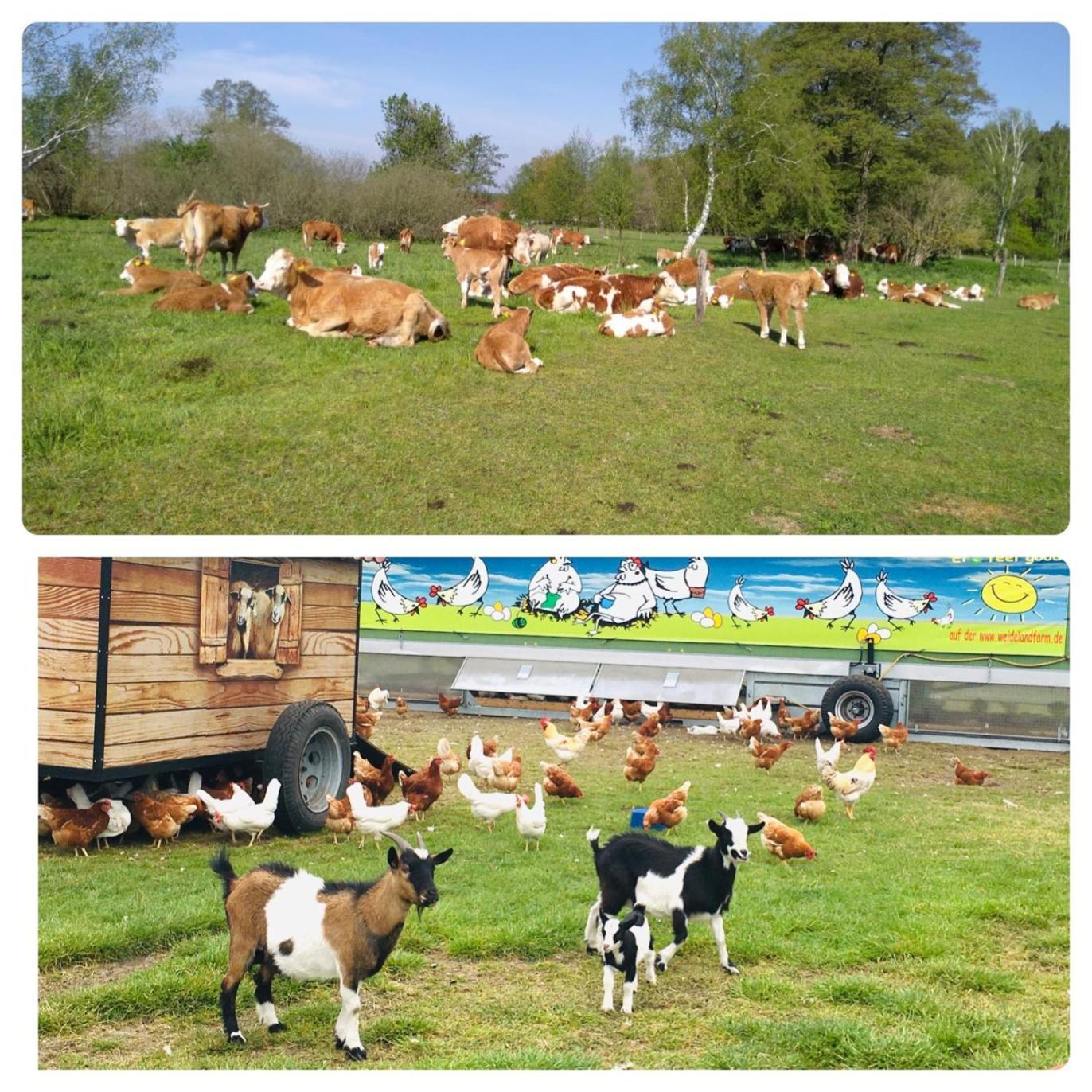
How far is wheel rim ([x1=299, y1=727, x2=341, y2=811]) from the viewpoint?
193 inches

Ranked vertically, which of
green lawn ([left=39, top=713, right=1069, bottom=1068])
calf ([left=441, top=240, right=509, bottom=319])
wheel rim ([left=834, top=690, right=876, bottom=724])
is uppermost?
calf ([left=441, top=240, right=509, bottom=319])

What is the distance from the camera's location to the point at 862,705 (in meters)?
4.94

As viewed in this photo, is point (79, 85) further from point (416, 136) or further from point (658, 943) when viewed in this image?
point (658, 943)

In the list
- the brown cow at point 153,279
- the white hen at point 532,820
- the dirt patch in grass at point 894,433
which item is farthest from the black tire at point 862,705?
the brown cow at point 153,279

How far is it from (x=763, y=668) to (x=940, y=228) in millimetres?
7733

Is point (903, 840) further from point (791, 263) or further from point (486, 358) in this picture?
point (791, 263)

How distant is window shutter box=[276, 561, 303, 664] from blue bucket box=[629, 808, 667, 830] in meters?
1.67

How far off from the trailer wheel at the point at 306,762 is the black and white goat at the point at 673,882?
4.50ft

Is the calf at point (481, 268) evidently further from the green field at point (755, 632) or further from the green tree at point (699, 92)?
the green field at point (755, 632)

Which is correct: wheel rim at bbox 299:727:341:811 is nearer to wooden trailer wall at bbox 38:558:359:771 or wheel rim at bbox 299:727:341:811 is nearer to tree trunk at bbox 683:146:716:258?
wooden trailer wall at bbox 38:558:359:771

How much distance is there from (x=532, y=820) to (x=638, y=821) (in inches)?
19.0

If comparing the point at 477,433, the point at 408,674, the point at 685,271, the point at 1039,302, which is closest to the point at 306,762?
the point at 408,674

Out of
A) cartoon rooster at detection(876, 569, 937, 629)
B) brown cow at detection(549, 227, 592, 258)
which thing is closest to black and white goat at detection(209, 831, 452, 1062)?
cartoon rooster at detection(876, 569, 937, 629)

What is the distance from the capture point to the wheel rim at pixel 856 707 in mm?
4938
